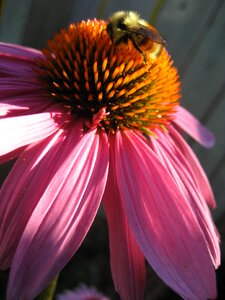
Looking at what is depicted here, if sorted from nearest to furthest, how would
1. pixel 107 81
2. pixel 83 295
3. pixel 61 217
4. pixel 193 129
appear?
pixel 61 217 < pixel 107 81 < pixel 193 129 < pixel 83 295

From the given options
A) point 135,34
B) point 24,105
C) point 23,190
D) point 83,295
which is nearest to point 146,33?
point 135,34

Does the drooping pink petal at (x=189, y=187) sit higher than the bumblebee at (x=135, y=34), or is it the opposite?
the bumblebee at (x=135, y=34)

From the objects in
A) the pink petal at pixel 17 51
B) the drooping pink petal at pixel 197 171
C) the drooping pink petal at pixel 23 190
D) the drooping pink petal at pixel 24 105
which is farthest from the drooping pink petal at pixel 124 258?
the pink petal at pixel 17 51

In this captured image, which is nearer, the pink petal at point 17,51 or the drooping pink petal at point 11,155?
the drooping pink petal at point 11,155

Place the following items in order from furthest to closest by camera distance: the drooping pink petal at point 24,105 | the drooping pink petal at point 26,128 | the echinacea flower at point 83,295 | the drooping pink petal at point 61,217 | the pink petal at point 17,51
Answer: the echinacea flower at point 83,295
the pink petal at point 17,51
the drooping pink petal at point 24,105
the drooping pink petal at point 26,128
the drooping pink petal at point 61,217

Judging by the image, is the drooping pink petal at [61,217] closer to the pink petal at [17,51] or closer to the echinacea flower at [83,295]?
the pink petal at [17,51]

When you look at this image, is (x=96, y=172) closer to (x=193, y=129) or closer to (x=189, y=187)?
(x=189, y=187)

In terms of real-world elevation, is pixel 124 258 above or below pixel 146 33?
below
